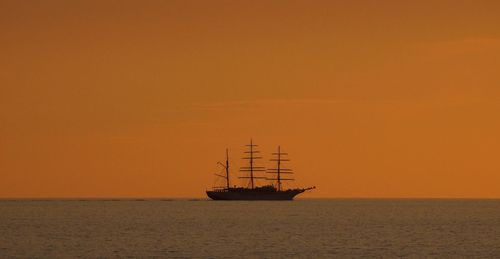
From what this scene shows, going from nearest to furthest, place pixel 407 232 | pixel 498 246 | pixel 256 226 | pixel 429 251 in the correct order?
pixel 429 251 < pixel 498 246 < pixel 407 232 < pixel 256 226

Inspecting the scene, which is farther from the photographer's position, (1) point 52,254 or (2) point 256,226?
(2) point 256,226

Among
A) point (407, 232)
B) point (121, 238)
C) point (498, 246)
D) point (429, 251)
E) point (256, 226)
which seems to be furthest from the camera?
point (256, 226)

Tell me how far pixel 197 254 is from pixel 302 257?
10.7 metres

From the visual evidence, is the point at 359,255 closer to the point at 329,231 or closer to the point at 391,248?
the point at 391,248

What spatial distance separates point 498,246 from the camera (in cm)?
11706

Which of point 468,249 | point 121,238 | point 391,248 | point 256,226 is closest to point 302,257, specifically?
point 391,248

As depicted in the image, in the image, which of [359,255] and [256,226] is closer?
[359,255]

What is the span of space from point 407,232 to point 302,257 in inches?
2023

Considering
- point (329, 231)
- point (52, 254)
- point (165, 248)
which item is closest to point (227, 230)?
point (329, 231)

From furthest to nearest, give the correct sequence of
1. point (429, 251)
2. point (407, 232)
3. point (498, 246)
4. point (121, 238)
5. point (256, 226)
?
point (256, 226), point (407, 232), point (121, 238), point (498, 246), point (429, 251)

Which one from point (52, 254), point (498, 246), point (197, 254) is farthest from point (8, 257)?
point (498, 246)

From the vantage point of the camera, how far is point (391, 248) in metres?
112

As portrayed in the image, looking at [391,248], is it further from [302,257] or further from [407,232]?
[407,232]

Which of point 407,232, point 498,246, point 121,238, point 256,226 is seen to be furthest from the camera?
point 256,226
